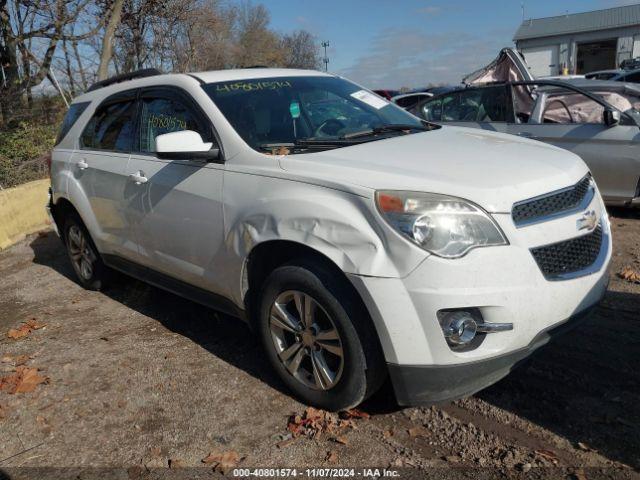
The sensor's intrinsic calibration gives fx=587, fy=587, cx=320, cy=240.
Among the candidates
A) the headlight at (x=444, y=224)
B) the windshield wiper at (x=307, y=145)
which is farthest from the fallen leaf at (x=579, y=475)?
the windshield wiper at (x=307, y=145)

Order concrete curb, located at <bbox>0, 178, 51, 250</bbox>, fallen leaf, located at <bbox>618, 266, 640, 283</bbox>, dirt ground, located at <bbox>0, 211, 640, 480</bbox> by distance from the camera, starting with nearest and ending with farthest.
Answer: dirt ground, located at <bbox>0, 211, 640, 480</bbox> < fallen leaf, located at <bbox>618, 266, 640, 283</bbox> < concrete curb, located at <bbox>0, 178, 51, 250</bbox>

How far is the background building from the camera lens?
46.2 m

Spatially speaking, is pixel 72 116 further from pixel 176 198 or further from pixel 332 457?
pixel 332 457

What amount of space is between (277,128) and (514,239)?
1.68 metres

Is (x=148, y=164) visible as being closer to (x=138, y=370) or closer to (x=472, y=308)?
(x=138, y=370)

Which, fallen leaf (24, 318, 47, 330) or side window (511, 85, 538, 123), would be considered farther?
side window (511, 85, 538, 123)

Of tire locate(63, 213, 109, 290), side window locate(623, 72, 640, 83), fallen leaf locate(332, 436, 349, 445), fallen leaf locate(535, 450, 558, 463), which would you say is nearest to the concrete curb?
tire locate(63, 213, 109, 290)

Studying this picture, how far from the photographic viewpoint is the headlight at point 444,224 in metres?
2.60

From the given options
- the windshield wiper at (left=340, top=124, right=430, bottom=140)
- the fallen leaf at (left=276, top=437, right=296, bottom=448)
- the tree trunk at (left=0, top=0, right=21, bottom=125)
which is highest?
the tree trunk at (left=0, top=0, right=21, bottom=125)

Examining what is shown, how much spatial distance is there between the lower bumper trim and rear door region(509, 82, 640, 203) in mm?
4264

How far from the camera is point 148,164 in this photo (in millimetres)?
4164

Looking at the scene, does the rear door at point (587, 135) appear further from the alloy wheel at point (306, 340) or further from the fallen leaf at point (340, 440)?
the fallen leaf at point (340, 440)

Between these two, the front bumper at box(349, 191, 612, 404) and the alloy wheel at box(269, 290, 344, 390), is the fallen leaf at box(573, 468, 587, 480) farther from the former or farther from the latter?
the alloy wheel at box(269, 290, 344, 390)

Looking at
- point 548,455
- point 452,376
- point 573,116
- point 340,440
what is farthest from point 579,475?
point 573,116
